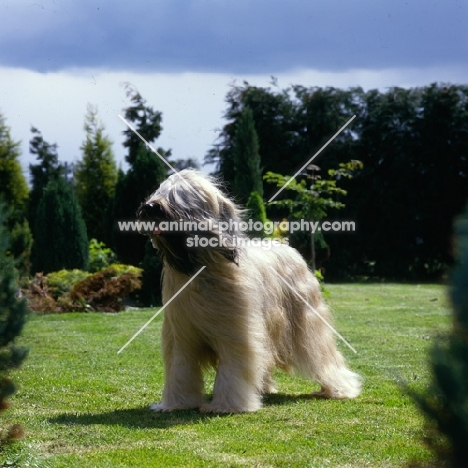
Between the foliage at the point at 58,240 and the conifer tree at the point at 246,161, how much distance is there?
3.99 m

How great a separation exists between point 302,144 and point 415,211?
3505 millimetres

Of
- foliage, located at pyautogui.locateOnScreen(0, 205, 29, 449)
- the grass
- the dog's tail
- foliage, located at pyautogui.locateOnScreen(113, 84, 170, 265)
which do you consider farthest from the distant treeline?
foliage, located at pyautogui.locateOnScreen(0, 205, 29, 449)

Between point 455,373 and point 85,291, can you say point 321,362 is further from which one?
point 85,291

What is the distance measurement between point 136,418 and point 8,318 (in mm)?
2089

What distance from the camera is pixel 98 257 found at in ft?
55.8

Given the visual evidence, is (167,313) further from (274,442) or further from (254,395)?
(274,442)

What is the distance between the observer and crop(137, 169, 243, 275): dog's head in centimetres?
552

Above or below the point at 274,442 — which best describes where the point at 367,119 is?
above

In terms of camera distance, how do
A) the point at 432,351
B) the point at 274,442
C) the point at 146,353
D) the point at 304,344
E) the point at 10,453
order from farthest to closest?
the point at 146,353 → the point at 304,344 → the point at 274,442 → the point at 10,453 → the point at 432,351

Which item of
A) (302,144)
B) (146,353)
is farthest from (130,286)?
(302,144)

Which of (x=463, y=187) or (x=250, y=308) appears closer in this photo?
(x=250, y=308)

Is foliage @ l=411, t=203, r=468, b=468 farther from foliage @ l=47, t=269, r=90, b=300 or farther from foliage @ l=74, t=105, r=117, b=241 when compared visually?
foliage @ l=74, t=105, r=117, b=241

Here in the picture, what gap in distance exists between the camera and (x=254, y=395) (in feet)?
19.4

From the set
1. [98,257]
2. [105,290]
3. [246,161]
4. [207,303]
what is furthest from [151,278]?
[207,303]
